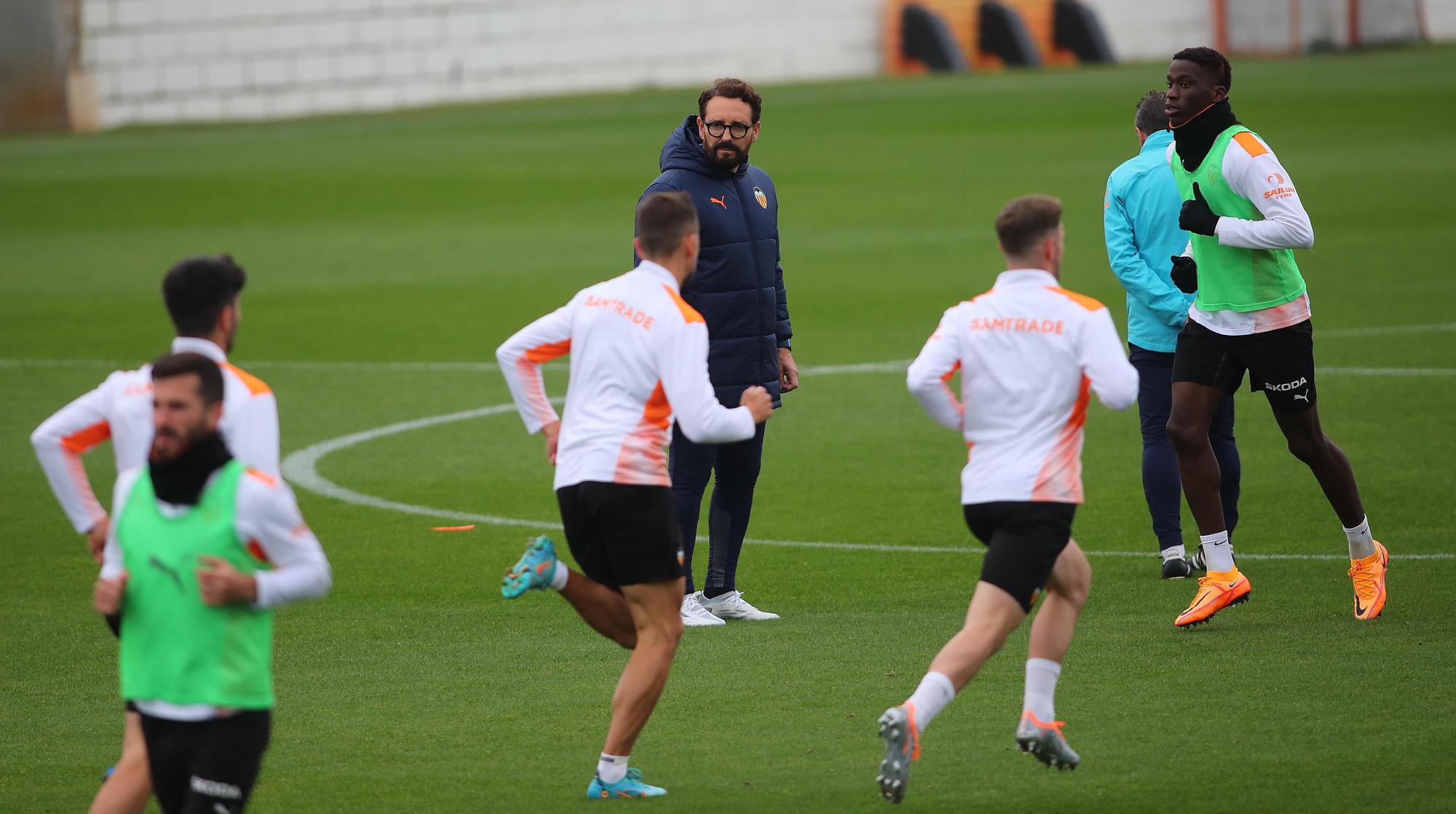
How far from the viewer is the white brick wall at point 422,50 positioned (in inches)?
1574

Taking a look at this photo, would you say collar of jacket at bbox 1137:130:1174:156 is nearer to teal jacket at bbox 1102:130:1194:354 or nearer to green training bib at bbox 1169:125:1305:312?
teal jacket at bbox 1102:130:1194:354

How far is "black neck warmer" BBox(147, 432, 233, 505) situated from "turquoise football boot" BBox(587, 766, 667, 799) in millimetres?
1872

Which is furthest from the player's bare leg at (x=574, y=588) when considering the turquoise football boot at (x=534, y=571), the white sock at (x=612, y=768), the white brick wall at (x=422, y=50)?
the white brick wall at (x=422, y=50)

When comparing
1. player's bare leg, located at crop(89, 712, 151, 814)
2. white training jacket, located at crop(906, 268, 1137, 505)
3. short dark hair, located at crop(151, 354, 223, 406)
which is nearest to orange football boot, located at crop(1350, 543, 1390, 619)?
white training jacket, located at crop(906, 268, 1137, 505)

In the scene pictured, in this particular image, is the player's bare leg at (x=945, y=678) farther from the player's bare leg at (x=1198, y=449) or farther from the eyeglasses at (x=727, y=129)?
the eyeglasses at (x=727, y=129)

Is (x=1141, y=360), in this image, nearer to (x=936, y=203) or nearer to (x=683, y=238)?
(x=683, y=238)

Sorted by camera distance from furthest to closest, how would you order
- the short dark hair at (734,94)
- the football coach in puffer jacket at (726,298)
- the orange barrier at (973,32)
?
the orange barrier at (973,32) < the football coach in puffer jacket at (726,298) < the short dark hair at (734,94)

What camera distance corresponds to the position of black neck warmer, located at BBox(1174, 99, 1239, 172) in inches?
310

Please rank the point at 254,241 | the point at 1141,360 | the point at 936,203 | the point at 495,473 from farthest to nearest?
1. the point at 936,203
2. the point at 254,241
3. the point at 495,473
4. the point at 1141,360

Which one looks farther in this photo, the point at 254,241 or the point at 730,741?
the point at 254,241

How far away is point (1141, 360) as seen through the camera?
8.91m

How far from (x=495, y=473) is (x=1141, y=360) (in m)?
4.35

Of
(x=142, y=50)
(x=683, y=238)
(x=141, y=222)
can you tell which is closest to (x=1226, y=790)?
(x=683, y=238)

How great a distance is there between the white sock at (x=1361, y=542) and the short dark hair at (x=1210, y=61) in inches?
73.9
